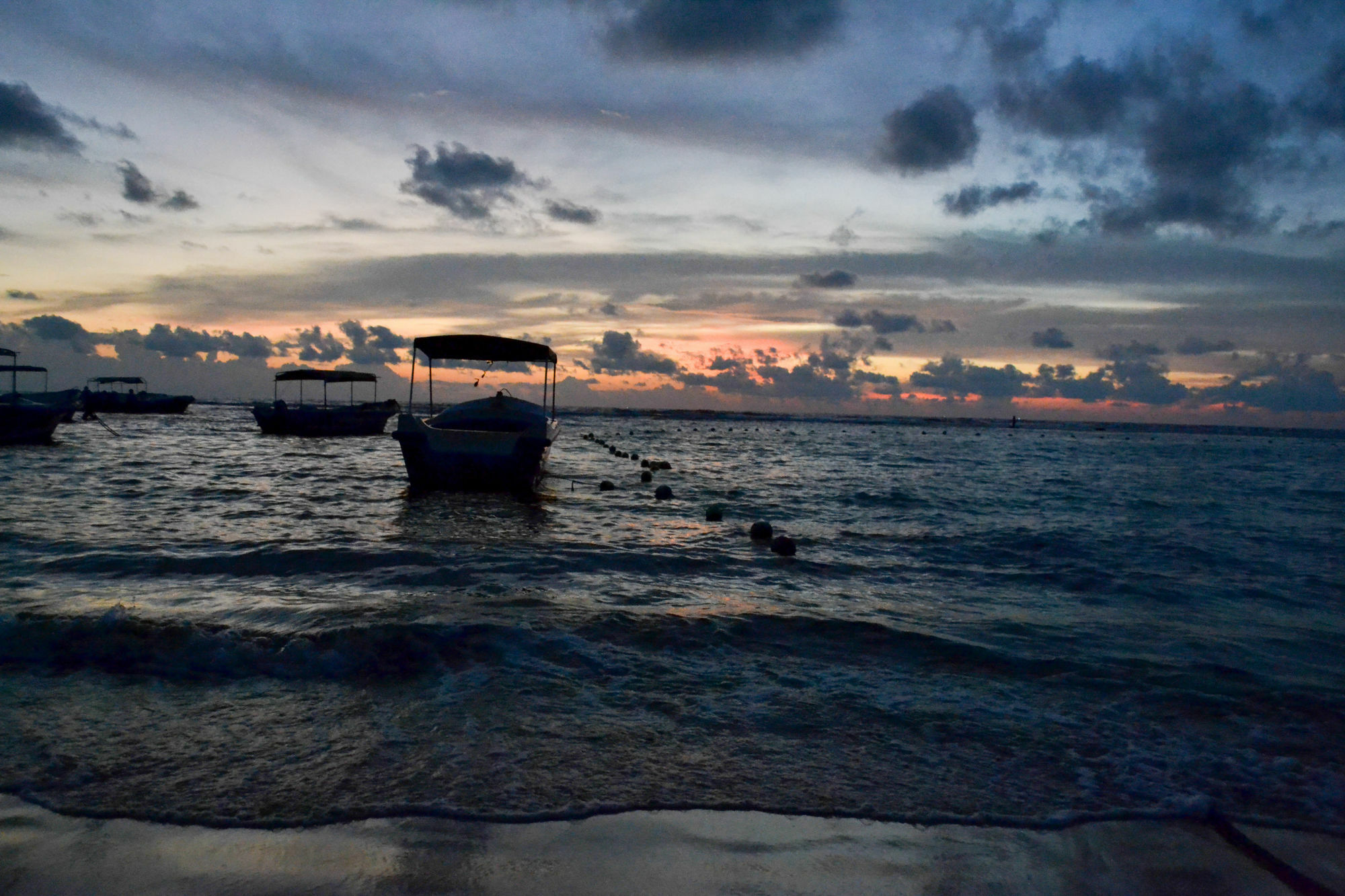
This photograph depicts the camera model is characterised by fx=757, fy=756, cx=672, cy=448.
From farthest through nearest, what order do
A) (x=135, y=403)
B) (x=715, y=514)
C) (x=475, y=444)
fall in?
1. (x=135, y=403)
2. (x=475, y=444)
3. (x=715, y=514)

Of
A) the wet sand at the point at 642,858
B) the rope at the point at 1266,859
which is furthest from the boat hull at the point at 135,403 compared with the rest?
the rope at the point at 1266,859

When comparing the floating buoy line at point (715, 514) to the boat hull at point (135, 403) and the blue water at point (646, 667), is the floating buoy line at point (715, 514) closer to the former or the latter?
the blue water at point (646, 667)

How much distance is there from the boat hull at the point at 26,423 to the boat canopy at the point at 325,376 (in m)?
11.3

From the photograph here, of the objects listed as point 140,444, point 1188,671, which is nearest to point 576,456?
point 140,444

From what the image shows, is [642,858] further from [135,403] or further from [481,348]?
[135,403]

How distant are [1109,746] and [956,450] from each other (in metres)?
46.6

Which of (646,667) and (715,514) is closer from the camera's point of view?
(646,667)

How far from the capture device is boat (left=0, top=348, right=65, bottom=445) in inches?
1142

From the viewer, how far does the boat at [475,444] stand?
17.6 m

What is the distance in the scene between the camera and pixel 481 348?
20234 mm

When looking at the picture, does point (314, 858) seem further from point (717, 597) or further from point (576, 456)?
point (576, 456)

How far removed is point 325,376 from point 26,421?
13.1m

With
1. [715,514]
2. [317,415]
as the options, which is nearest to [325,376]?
[317,415]

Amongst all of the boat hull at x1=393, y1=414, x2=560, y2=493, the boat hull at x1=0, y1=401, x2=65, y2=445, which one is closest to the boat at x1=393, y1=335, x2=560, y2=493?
the boat hull at x1=393, y1=414, x2=560, y2=493
